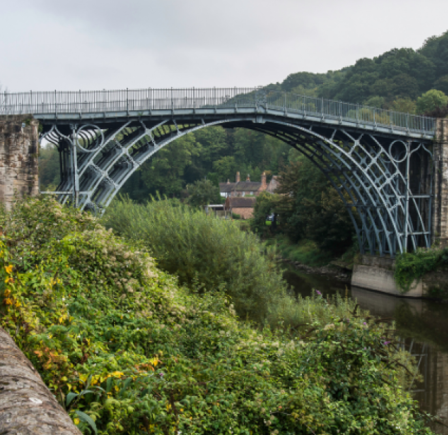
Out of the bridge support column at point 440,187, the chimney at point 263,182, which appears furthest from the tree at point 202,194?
the bridge support column at point 440,187

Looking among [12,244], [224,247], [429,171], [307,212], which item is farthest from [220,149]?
[12,244]

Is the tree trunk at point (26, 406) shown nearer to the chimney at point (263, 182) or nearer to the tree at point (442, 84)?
the tree at point (442, 84)

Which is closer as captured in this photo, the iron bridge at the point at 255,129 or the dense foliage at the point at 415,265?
the iron bridge at the point at 255,129

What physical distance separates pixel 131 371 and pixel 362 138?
856 inches

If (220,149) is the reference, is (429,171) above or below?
below

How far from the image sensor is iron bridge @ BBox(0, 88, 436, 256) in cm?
1540

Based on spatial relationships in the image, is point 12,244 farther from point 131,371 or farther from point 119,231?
point 119,231

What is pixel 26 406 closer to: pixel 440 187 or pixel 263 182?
pixel 440 187

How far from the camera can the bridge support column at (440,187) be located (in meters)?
24.5

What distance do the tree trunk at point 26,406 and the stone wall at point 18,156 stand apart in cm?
1224

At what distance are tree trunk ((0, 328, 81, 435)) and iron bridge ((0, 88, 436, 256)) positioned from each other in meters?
9.09

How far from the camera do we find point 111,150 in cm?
1688

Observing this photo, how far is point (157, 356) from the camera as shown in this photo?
17.1 ft

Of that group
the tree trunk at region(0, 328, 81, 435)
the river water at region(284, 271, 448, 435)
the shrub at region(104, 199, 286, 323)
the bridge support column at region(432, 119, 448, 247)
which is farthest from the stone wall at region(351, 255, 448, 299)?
the tree trunk at region(0, 328, 81, 435)
